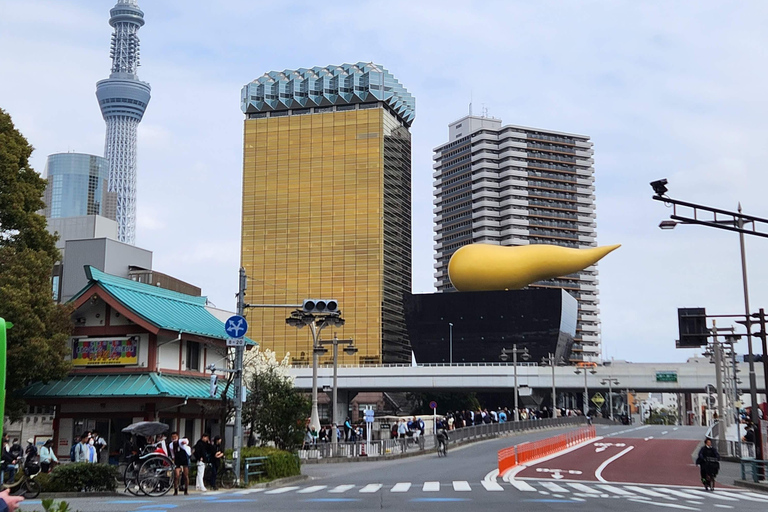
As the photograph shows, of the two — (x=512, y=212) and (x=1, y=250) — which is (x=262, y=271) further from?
(x=1, y=250)

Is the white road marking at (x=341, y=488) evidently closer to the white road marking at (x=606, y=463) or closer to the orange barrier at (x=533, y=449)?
the orange barrier at (x=533, y=449)

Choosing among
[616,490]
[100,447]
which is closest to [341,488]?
[616,490]

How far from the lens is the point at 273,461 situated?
2769 cm

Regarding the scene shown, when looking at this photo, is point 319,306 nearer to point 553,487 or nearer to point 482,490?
point 482,490

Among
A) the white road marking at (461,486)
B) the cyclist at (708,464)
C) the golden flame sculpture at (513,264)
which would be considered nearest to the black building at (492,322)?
the golden flame sculpture at (513,264)

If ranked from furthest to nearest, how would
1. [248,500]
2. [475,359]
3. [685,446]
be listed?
[475,359] → [685,446] → [248,500]

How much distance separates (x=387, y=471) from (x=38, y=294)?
15210 millimetres

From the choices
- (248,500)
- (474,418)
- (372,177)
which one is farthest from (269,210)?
(248,500)

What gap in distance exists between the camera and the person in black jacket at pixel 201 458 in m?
23.9

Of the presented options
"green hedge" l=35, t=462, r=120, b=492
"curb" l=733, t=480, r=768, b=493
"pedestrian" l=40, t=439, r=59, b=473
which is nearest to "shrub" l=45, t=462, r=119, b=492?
"green hedge" l=35, t=462, r=120, b=492

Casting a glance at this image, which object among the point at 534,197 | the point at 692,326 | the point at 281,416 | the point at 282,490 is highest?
the point at 534,197

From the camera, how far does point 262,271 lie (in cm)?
16175

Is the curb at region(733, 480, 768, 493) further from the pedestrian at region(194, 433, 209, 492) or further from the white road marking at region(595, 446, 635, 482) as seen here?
the pedestrian at region(194, 433, 209, 492)

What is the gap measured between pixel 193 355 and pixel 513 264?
8060cm
